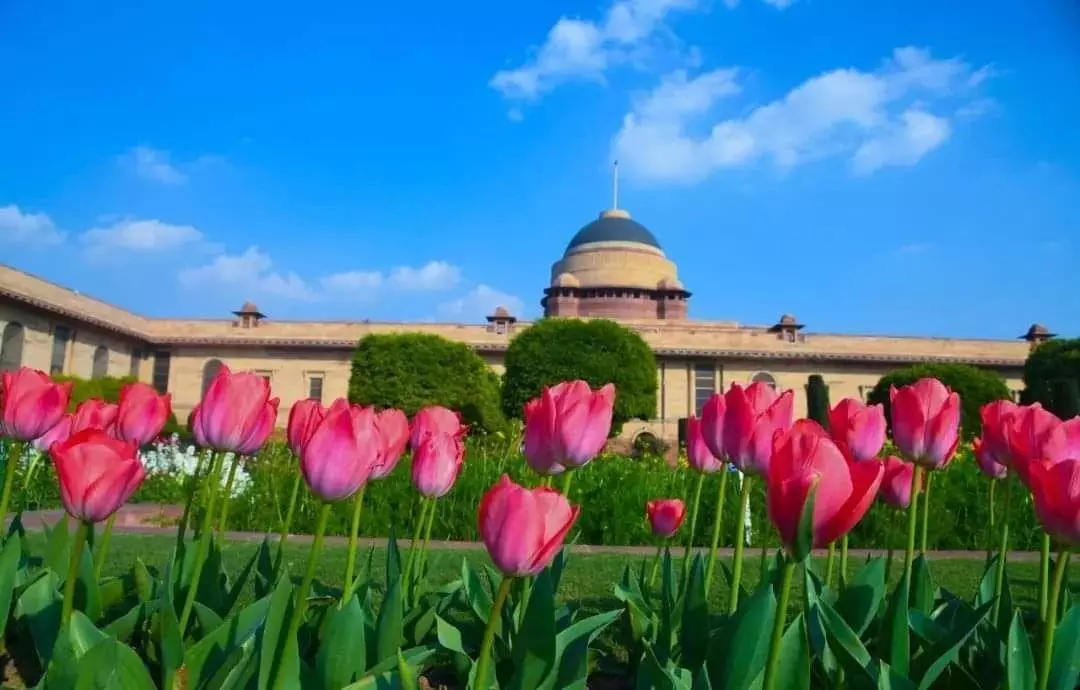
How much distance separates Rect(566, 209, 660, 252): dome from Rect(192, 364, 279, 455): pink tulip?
4097 centimetres

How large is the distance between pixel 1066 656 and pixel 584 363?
18.6 m

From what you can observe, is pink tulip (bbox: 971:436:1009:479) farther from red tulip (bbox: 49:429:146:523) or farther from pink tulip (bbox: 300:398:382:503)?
red tulip (bbox: 49:429:146:523)

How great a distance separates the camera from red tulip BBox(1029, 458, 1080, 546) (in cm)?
129

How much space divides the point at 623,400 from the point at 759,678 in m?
18.7

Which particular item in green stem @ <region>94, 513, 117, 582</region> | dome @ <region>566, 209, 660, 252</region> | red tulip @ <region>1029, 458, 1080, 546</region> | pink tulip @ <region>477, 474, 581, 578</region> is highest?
dome @ <region>566, 209, 660, 252</region>

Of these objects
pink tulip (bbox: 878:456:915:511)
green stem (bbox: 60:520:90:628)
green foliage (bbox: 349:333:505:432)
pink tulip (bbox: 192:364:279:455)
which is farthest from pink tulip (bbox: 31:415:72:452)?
green foliage (bbox: 349:333:505:432)

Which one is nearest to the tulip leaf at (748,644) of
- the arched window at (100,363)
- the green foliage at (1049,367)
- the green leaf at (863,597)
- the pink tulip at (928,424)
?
the green leaf at (863,597)

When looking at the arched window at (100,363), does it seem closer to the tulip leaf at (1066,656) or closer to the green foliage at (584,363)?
the green foliage at (584,363)

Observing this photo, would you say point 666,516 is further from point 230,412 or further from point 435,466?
point 230,412

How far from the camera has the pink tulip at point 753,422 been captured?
157cm

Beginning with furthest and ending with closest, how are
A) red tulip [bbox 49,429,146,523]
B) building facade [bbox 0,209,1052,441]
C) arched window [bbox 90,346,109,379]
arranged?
building facade [bbox 0,209,1052,441]
arched window [bbox 90,346,109,379]
red tulip [bbox 49,429,146,523]

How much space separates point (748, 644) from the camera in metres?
1.34

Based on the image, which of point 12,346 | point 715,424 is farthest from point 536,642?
point 12,346

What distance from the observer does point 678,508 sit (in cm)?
258
